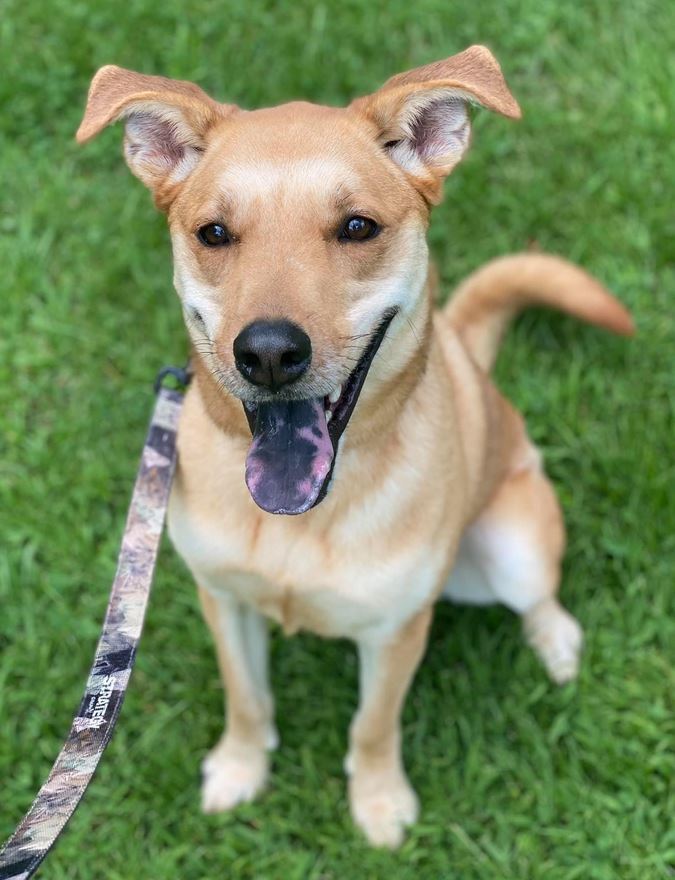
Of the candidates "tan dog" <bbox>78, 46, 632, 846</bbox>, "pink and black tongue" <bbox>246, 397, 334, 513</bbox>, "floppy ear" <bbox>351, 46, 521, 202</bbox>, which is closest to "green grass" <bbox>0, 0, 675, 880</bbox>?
"tan dog" <bbox>78, 46, 632, 846</bbox>

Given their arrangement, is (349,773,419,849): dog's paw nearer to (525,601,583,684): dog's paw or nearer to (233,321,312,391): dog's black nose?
(525,601,583,684): dog's paw

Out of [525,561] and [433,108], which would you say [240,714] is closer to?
[525,561]

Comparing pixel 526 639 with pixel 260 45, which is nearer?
pixel 526 639

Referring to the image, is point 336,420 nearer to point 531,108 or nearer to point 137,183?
point 137,183

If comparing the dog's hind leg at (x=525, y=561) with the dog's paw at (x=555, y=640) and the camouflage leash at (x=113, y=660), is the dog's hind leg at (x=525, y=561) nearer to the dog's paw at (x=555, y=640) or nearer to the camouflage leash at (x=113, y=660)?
the dog's paw at (x=555, y=640)

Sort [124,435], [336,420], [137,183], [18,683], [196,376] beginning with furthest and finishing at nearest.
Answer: [137,183] < [124,435] < [18,683] < [196,376] < [336,420]

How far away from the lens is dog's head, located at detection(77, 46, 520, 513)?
2186 mm

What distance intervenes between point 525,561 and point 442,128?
5.09 feet

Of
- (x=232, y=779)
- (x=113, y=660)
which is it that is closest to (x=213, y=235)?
(x=113, y=660)

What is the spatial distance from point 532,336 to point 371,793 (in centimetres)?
200

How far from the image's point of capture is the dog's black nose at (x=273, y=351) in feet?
6.86

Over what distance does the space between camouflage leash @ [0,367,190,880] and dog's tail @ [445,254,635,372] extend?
1.33m

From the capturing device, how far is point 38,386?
4262 mm

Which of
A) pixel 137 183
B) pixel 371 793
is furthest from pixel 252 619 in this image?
pixel 137 183
